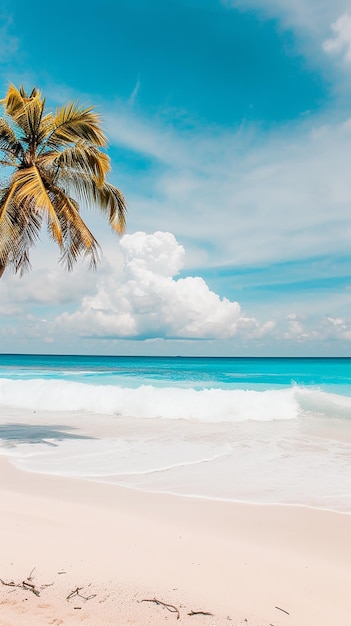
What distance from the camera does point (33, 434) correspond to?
12297mm

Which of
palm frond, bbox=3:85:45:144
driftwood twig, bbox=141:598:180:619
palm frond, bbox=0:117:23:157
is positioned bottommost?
driftwood twig, bbox=141:598:180:619

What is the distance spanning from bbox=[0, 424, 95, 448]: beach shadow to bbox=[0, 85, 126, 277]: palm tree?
172 inches

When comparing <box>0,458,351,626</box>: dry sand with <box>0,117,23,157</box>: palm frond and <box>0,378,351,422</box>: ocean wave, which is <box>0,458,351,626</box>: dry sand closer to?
<box>0,117,23,157</box>: palm frond

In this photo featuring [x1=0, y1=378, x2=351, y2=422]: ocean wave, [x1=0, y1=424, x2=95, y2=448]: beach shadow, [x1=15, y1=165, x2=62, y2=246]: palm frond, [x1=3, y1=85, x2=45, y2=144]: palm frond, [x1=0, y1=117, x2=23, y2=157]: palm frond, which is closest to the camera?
[x1=15, y1=165, x2=62, y2=246]: palm frond

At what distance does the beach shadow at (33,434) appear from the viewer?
36.5 feet

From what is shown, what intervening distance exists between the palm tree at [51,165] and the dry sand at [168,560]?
16.8 ft

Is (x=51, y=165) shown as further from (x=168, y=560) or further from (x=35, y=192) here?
(x=168, y=560)

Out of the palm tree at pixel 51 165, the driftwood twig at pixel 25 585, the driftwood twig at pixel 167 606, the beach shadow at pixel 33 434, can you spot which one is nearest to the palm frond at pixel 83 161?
the palm tree at pixel 51 165

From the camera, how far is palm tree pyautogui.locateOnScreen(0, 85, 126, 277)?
9117 millimetres

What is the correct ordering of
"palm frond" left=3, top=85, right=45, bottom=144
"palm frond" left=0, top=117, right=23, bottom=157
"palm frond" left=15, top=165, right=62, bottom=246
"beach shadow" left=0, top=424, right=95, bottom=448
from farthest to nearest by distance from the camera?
"beach shadow" left=0, top=424, right=95, bottom=448 < "palm frond" left=3, top=85, right=45, bottom=144 < "palm frond" left=0, top=117, right=23, bottom=157 < "palm frond" left=15, top=165, right=62, bottom=246

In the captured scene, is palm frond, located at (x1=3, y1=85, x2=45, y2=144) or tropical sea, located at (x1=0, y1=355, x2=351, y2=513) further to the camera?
palm frond, located at (x1=3, y1=85, x2=45, y2=144)

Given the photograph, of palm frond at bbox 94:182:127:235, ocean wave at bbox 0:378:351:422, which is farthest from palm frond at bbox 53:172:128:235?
ocean wave at bbox 0:378:351:422

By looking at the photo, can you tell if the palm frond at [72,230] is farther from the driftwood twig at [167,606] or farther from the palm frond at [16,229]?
the driftwood twig at [167,606]

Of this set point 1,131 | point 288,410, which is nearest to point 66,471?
point 1,131
